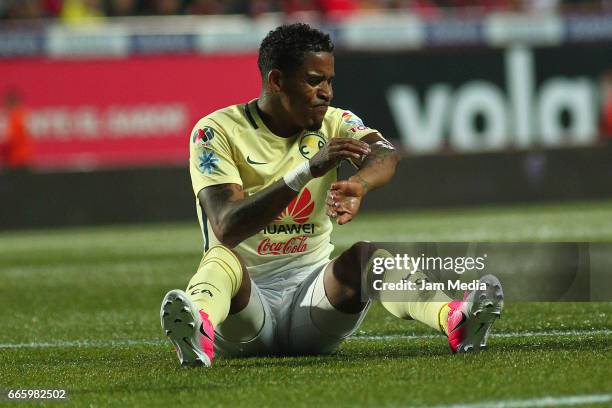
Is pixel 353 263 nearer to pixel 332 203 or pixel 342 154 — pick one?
pixel 332 203

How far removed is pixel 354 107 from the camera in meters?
19.4

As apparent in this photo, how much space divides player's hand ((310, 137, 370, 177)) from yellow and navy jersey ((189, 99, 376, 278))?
47 centimetres

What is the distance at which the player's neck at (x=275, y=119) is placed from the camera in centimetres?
583

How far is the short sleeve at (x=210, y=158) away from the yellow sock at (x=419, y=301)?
2.52 feet

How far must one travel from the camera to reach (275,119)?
5863 mm

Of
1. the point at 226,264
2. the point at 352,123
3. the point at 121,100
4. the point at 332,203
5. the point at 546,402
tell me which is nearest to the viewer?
the point at 546,402

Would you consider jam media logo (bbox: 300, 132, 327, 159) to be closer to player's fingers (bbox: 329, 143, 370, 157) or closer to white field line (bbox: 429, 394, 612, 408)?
player's fingers (bbox: 329, 143, 370, 157)

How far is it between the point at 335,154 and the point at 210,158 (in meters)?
0.74

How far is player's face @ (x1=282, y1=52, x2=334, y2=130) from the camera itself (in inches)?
222

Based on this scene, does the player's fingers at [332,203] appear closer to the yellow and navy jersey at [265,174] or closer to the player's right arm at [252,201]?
the player's right arm at [252,201]

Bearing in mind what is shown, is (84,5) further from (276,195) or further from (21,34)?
(276,195)

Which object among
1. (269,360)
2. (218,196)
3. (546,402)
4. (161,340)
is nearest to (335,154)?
(218,196)

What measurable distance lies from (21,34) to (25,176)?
254cm

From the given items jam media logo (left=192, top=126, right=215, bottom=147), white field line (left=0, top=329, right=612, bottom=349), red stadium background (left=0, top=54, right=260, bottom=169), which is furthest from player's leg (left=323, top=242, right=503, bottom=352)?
red stadium background (left=0, top=54, right=260, bottom=169)
